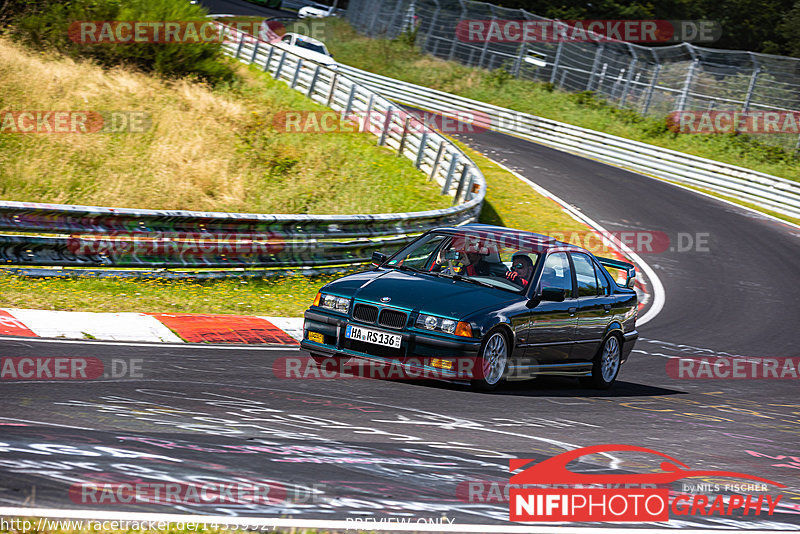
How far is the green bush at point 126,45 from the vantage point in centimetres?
2728

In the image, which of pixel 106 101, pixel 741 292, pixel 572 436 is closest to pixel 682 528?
pixel 572 436

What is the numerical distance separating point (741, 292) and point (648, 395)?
9.63m

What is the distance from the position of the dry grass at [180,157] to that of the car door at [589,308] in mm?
9478

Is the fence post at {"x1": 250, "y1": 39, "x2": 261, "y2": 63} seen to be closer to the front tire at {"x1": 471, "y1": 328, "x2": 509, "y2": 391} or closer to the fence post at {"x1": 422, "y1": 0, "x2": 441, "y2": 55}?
the fence post at {"x1": 422, "y1": 0, "x2": 441, "y2": 55}

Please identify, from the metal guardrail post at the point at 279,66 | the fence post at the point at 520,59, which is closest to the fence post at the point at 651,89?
the fence post at the point at 520,59

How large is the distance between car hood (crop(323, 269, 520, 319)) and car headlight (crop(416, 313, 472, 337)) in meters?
0.05

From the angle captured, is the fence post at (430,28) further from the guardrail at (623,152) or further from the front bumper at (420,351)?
the front bumper at (420,351)

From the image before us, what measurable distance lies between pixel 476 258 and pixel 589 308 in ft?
4.84

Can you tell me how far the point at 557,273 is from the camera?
958 centimetres

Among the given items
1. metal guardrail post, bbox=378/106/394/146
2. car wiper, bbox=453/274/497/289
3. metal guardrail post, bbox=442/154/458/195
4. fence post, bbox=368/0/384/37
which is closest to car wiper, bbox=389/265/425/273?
car wiper, bbox=453/274/497/289

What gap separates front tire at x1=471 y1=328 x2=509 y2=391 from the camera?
8.30 meters

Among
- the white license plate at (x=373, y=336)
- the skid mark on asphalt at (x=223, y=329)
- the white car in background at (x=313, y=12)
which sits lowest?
the skid mark on asphalt at (x=223, y=329)

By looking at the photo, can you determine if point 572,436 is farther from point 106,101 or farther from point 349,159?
point 106,101

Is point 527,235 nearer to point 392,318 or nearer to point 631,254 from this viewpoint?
point 392,318
